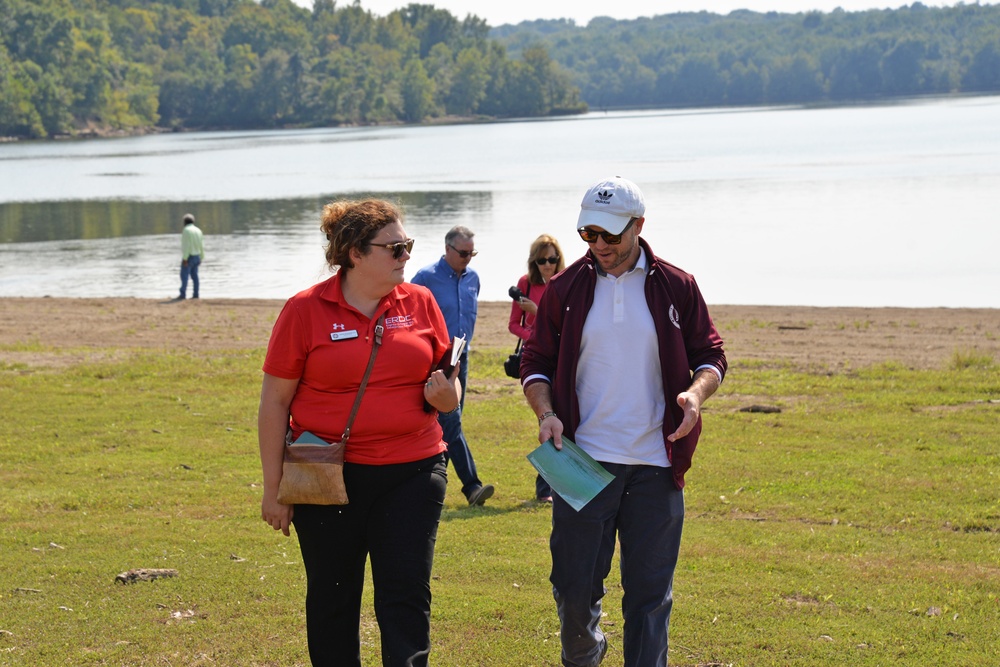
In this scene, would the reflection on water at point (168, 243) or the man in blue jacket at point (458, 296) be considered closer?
the man in blue jacket at point (458, 296)

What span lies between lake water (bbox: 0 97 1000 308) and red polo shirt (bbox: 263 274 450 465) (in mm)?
424

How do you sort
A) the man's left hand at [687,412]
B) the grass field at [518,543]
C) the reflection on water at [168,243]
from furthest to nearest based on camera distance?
the reflection on water at [168,243]
the grass field at [518,543]
the man's left hand at [687,412]

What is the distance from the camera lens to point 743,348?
55.9 ft

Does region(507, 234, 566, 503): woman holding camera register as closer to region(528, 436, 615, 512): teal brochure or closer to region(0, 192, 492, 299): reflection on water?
region(528, 436, 615, 512): teal brochure

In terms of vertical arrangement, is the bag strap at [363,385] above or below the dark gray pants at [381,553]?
above

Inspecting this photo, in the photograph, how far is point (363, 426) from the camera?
4301mm

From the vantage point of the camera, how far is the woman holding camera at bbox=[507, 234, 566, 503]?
8180mm

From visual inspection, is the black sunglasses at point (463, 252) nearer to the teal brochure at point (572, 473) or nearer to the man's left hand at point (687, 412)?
the teal brochure at point (572, 473)

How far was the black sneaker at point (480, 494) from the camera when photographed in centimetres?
816

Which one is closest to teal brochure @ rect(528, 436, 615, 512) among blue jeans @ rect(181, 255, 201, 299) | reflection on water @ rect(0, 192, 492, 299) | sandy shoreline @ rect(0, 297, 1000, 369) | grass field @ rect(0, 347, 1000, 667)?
grass field @ rect(0, 347, 1000, 667)

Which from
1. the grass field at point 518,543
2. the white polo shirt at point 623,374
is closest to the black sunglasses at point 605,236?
the white polo shirt at point 623,374

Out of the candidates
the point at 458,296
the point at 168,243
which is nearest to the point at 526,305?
the point at 458,296

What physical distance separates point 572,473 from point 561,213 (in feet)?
130

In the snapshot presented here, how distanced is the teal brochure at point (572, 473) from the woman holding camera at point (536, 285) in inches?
146
